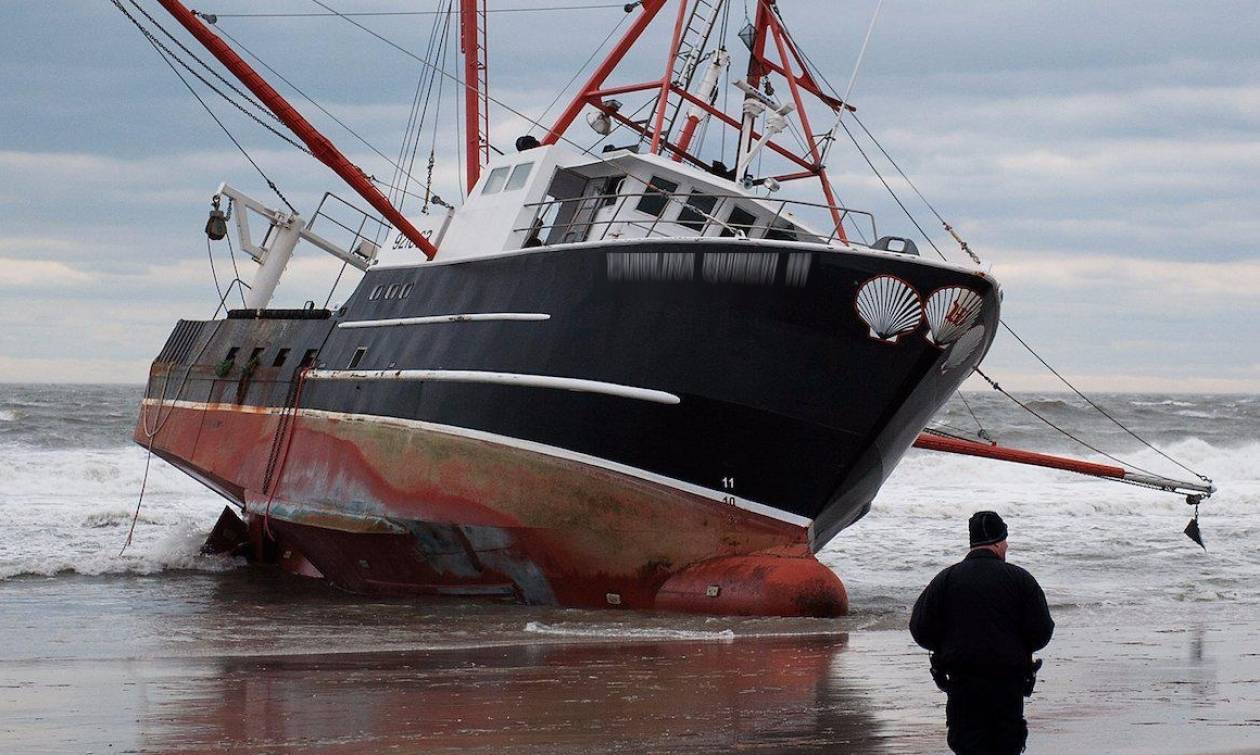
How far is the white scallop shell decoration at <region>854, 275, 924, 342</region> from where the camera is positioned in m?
13.5

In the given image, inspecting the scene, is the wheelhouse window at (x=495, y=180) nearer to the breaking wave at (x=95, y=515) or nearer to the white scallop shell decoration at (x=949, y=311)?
the white scallop shell decoration at (x=949, y=311)

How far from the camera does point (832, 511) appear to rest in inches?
576

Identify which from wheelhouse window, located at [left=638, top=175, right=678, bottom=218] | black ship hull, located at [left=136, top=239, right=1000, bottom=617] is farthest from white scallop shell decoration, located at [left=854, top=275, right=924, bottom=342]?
wheelhouse window, located at [left=638, top=175, right=678, bottom=218]

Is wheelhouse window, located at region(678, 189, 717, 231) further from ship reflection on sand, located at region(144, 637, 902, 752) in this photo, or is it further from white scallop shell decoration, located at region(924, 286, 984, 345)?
ship reflection on sand, located at region(144, 637, 902, 752)

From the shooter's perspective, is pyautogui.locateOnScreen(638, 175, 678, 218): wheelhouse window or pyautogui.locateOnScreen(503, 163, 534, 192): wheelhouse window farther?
pyautogui.locateOnScreen(503, 163, 534, 192): wheelhouse window

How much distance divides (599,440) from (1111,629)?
4656 millimetres

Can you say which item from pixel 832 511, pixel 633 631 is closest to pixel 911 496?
pixel 832 511

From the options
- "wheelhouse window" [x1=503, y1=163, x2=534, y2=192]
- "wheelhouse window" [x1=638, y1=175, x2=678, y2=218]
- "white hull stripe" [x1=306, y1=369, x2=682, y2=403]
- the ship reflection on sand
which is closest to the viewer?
the ship reflection on sand

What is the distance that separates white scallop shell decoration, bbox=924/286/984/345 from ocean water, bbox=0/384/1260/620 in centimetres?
255

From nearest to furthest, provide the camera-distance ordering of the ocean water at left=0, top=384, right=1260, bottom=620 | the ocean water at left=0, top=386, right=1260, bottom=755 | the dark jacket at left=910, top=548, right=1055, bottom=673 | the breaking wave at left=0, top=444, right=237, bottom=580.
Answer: the dark jacket at left=910, top=548, right=1055, bottom=673
the ocean water at left=0, top=386, right=1260, bottom=755
the ocean water at left=0, top=384, right=1260, bottom=620
the breaking wave at left=0, top=444, right=237, bottom=580

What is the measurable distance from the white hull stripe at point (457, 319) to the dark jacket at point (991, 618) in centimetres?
885

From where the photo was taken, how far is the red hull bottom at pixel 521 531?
13930mm

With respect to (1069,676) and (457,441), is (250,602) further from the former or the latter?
(1069,676)

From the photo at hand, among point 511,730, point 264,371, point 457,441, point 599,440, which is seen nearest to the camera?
point 511,730
